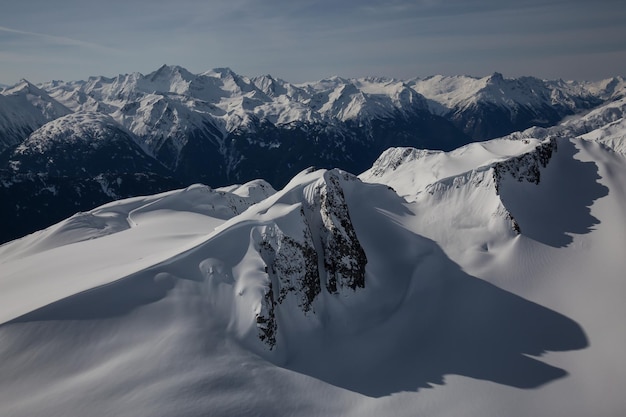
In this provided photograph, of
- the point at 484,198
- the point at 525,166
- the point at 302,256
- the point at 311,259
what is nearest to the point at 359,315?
the point at 311,259

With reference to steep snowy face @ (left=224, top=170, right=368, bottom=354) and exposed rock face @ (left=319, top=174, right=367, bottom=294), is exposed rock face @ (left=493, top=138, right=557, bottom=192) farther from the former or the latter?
steep snowy face @ (left=224, top=170, right=368, bottom=354)

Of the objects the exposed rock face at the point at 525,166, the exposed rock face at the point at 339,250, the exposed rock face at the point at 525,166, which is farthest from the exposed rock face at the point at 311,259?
the exposed rock face at the point at 525,166

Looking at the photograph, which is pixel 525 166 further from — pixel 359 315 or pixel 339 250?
pixel 359 315

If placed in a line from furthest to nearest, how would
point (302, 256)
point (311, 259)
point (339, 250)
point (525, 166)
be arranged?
point (525, 166)
point (339, 250)
point (311, 259)
point (302, 256)

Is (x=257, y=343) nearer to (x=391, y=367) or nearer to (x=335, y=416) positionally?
(x=335, y=416)

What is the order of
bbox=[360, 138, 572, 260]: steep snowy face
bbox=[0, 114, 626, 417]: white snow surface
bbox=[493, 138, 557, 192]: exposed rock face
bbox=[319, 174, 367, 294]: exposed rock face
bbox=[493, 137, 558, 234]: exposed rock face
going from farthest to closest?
bbox=[493, 138, 557, 192]: exposed rock face → bbox=[493, 137, 558, 234]: exposed rock face → bbox=[360, 138, 572, 260]: steep snowy face → bbox=[319, 174, 367, 294]: exposed rock face → bbox=[0, 114, 626, 417]: white snow surface

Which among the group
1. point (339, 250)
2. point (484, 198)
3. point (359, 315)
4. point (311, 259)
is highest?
point (484, 198)

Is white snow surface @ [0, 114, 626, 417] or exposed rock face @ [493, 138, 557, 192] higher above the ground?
exposed rock face @ [493, 138, 557, 192]

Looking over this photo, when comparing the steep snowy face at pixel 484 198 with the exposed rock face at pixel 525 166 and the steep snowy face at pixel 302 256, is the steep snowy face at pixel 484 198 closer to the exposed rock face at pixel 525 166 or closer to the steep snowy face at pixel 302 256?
the exposed rock face at pixel 525 166

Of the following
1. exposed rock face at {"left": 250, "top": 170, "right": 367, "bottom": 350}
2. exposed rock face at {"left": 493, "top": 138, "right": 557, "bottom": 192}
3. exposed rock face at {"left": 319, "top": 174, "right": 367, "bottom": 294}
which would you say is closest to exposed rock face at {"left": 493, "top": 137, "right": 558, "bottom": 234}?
exposed rock face at {"left": 493, "top": 138, "right": 557, "bottom": 192}
